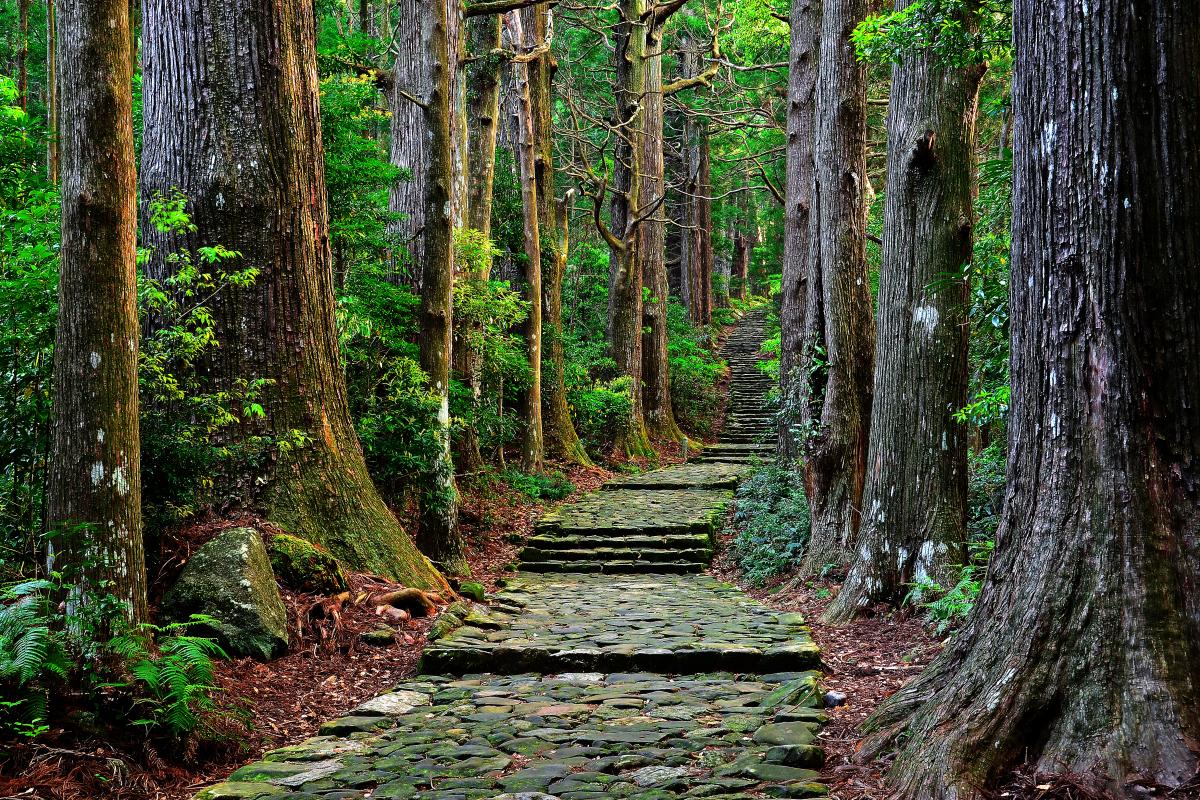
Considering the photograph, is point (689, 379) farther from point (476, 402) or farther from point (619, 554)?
point (619, 554)

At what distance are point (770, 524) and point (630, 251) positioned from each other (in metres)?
9.95

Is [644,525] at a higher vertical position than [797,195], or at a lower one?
lower

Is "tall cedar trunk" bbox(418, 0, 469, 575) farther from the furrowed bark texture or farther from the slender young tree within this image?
the furrowed bark texture

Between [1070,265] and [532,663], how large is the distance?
4775 millimetres

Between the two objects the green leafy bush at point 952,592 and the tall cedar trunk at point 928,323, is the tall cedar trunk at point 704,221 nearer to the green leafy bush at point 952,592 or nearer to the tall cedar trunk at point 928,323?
the tall cedar trunk at point 928,323

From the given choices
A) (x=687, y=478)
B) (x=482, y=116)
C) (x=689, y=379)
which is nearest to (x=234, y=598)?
(x=482, y=116)

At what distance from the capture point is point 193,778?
14.5 feet

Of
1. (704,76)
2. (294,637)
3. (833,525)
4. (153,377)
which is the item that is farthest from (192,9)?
(704,76)

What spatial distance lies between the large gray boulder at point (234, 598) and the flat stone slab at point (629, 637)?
1.17 metres

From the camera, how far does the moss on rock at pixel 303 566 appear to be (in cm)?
690

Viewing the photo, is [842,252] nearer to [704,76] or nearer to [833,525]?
[833,525]

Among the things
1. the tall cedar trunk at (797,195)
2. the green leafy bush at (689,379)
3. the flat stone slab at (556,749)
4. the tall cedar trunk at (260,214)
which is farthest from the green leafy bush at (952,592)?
the green leafy bush at (689,379)

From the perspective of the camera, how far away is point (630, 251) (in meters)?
20.6

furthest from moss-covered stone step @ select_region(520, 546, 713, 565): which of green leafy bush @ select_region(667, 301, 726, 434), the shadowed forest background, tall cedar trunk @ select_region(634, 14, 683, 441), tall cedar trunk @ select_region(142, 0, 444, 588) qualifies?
green leafy bush @ select_region(667, 301, 726, 434)
